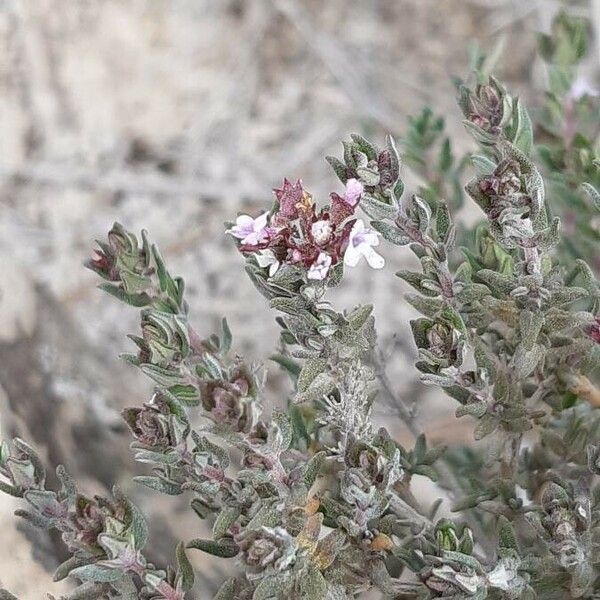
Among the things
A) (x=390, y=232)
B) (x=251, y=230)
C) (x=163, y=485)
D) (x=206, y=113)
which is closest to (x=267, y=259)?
(x=251, y=230)

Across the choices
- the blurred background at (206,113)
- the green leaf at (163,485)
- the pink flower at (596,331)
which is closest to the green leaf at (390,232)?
the pink flower at (596,331)

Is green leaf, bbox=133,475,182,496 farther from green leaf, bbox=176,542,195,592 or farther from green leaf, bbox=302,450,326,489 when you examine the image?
green leaf, bbox=302,450,326,489

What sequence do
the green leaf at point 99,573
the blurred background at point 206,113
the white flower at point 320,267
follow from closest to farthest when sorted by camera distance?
1. the white flower at point 320,267
2. the green leaf at point 99,573
3. the blurred background at point 206,113

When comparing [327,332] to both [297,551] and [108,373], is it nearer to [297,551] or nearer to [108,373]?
[297,551]

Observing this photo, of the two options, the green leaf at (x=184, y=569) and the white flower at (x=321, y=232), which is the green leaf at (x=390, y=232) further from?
the green leaf at (x=184, y=569)

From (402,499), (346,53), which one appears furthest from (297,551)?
(346,53)

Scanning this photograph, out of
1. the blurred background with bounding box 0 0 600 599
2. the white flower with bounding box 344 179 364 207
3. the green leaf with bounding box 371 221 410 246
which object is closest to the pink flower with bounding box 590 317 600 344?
the green leaf with bounding box 371 221 410 246
